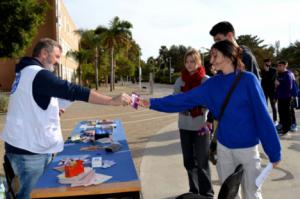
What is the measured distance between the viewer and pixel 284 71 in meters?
11.1

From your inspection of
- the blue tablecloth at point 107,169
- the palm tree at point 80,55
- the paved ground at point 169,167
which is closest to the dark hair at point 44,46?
the blue tablecloth at point 107,169

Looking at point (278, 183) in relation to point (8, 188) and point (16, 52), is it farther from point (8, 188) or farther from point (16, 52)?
point (16, 52)

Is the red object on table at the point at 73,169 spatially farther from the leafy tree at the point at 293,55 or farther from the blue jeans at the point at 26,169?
the leafy tree at the point at 293,55

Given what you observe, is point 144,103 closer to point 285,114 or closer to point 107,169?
point 107,169

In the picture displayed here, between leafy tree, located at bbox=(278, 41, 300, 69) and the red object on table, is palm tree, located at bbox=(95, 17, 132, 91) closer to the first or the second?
leafy tree, located at bbox=(278, 41, 300, 69)

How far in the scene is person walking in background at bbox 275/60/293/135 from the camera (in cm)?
1095

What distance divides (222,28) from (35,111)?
2047 millimetres

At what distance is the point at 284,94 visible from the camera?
36.4 feet

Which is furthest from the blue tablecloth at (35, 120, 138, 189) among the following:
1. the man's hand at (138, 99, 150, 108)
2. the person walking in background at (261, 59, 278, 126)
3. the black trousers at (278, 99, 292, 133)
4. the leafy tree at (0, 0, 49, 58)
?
the leafy tree at (0, 0, 49, 58)

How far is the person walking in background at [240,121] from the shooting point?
3.33 m

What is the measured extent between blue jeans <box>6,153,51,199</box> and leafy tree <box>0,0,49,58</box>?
21.0m

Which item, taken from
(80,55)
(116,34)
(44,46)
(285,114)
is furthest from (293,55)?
(44,46)

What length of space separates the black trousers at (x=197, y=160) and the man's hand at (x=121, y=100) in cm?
133

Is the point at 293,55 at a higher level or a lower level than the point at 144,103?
higher
